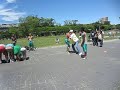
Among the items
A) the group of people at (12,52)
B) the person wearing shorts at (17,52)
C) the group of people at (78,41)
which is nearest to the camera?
the group of people at (12,52)

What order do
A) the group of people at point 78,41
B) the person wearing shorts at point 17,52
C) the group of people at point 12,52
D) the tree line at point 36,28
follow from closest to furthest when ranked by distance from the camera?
1. the group of people at point 12,52
2. the person wearing shorts at point 17,52
3. the group of people at point 78,41
4. the tree line at point 36,28

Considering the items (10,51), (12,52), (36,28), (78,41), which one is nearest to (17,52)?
(12,52)

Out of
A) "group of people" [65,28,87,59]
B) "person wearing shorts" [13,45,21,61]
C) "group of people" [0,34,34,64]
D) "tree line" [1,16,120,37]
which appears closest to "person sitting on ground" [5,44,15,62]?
"group of people" [0,34,34,64]

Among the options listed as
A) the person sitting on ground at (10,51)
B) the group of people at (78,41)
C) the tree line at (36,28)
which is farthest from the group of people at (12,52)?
the tree line at (36,28)

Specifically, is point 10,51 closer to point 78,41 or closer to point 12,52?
point 12,52

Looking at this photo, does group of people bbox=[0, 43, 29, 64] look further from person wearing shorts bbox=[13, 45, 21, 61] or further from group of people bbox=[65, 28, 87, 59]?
group of people bbox=[65, 28, 87, 59]

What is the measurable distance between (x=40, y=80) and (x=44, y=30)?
94406 millimetres

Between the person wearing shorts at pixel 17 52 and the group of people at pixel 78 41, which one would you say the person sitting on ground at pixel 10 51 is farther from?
the group of people at pixel 78 41

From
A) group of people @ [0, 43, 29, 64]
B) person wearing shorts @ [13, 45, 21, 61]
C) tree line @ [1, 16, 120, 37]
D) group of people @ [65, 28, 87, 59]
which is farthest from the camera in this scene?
tree line @ [1, 16, 120, 37]

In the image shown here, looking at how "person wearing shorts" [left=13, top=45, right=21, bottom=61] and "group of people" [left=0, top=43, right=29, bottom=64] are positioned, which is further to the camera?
"person wearing shorts" [left=13, top=45, right=21, bottom=61]

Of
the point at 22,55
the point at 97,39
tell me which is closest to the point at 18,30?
the point at 97,39

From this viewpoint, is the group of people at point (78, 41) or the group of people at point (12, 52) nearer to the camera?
the group of people at point (12, 52)

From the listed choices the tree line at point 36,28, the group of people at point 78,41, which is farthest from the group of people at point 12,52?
the tree line at point 36,28

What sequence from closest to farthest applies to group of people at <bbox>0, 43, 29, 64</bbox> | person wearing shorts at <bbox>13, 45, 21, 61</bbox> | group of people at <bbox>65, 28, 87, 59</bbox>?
1. group of people at <bbox>0, 43, 29, 64</bbox>
2. person wearing shorts at <bbox>13, 45, 21, 61</bbox>
3. group of people at <bbox>65, 28, 87, 59</bbox>
